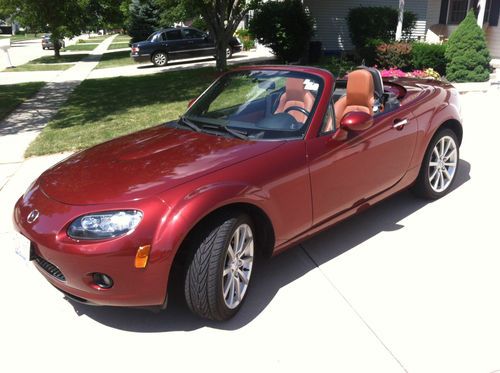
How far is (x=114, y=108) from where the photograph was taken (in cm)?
1072

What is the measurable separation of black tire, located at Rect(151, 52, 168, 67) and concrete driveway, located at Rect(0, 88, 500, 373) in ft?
57.4

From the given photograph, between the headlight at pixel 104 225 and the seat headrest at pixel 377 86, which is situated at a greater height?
the seat headrest at pixel 377 86

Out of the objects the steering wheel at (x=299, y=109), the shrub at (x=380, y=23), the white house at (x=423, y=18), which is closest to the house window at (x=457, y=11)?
the white house at (x=423, y=18)

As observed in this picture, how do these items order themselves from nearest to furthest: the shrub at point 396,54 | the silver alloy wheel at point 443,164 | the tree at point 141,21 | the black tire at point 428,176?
the black tire at point 428,176 → the silver alloy wheel at point 443,164 → the shrub at point 396,54 → the tree at point 141,21

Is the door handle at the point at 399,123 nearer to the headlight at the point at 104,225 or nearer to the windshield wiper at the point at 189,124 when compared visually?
the windshield wiper at the point at 189,124

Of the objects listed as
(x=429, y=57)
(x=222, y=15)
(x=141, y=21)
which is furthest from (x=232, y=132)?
(x=141, y=21)

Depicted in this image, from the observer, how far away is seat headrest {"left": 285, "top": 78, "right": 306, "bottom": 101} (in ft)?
12.2

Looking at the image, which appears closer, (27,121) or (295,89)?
(295,89)

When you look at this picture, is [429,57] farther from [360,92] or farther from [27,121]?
[27,121]

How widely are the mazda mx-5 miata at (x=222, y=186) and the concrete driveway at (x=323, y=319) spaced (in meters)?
0.26

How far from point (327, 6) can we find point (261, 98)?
16728mm

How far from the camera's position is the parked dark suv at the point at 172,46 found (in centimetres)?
2030

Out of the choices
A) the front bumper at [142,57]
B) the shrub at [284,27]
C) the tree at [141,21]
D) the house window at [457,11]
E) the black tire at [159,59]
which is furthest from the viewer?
the tree at [141,21]

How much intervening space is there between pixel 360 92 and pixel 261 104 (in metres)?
0.85
